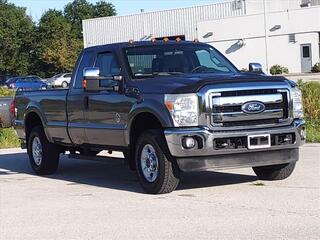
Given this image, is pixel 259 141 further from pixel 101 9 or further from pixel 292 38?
pixel 101 9

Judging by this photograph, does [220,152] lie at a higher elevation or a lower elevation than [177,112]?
lower

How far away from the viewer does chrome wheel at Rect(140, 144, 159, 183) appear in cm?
865

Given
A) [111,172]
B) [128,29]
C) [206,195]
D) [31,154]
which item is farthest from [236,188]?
[128,29]

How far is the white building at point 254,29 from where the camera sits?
5544cm

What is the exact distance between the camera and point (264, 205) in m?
7.74

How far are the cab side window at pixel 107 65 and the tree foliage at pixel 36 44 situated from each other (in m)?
67.7

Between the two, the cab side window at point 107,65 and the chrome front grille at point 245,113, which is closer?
the chrome front grille at point 245,113

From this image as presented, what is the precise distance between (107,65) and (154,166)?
2.04 meters

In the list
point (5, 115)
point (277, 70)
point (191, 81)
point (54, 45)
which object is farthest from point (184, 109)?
point (54, 45)

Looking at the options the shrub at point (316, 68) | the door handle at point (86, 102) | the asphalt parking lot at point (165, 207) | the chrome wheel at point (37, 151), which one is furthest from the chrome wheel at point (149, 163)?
the shrub at point (316, 68)

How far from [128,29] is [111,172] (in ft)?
214

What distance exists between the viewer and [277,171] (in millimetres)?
9516

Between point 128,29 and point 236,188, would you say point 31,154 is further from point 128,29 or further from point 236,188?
point 128,29

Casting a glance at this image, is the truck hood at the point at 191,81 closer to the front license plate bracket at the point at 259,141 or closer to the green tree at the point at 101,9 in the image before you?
the front license plate bracket at the point at 259,141
